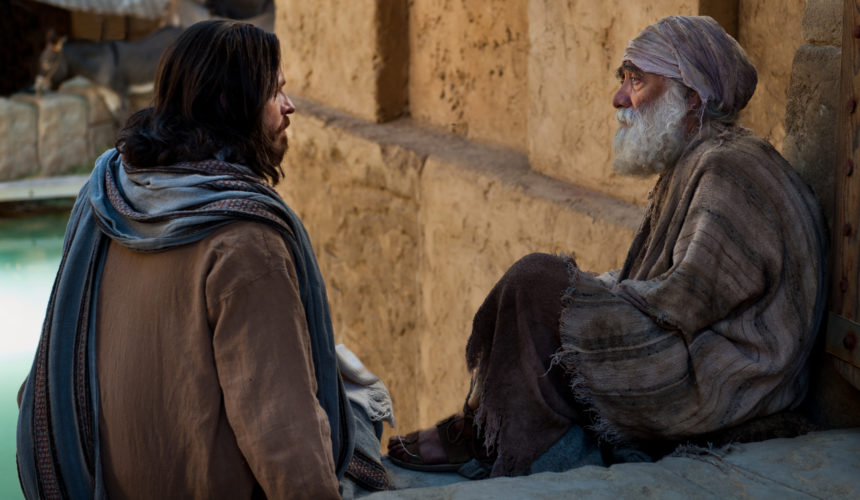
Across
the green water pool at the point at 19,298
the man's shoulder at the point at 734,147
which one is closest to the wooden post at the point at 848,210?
the man's shoulder at the point at 734,147

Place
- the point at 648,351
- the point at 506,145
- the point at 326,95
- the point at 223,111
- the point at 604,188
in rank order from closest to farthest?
the point at 223,111
the point at 648,351
the point at 604,188
the point at 506,145
the point at 326,95

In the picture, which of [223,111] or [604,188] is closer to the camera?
[223,111]

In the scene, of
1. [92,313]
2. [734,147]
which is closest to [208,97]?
[92,313]

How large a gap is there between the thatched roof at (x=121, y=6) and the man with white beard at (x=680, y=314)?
12.3 meters

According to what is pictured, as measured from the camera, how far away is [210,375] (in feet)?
7.32

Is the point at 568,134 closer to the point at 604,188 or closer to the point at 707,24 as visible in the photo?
the point at 604,188

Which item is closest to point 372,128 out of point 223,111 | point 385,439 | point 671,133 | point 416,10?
point 416,10

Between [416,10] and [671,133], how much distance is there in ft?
8.92

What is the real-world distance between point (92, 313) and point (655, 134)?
147 cm

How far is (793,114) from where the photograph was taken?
288cm

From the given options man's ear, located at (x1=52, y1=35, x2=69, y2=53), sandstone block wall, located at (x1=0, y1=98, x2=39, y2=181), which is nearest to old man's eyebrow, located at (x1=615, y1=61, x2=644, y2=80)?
sandstone block wall, located at (x1=0, y1=98, x2=39, y2=181)

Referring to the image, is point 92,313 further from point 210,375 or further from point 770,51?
point 770,51

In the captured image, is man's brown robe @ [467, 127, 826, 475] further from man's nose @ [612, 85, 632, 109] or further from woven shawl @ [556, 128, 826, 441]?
man's nose @ [612, 85, 632, 109]

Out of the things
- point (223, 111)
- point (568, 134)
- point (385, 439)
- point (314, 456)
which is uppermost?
point (223, 111)
